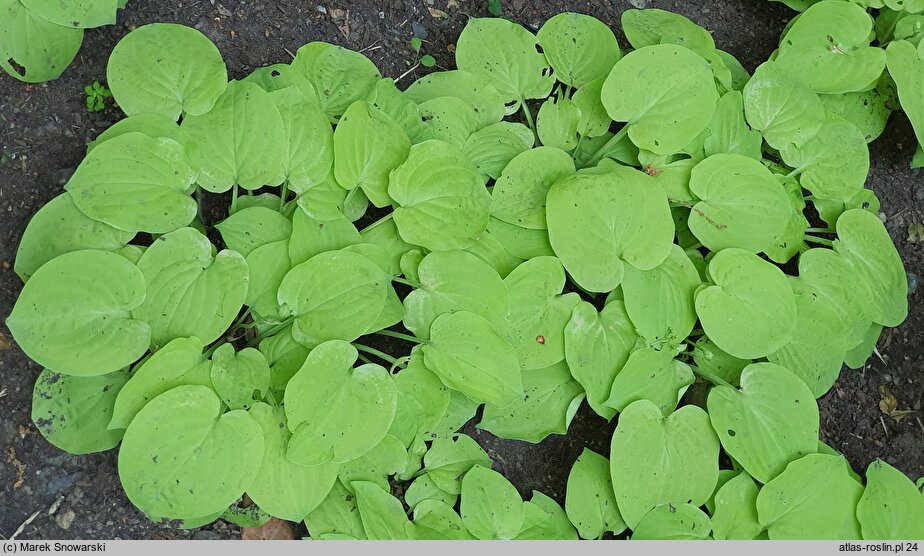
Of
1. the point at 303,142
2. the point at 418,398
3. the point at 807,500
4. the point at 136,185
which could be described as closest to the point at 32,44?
the point at 136,185

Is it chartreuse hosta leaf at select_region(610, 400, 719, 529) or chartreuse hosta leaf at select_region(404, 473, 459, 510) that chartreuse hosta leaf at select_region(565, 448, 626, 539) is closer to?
chartreuse hosta leaf at select_region(610, 400, 719, 529)

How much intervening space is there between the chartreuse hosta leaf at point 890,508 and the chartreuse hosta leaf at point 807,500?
7 cm

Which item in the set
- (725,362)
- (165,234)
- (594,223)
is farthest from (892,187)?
(165,234)

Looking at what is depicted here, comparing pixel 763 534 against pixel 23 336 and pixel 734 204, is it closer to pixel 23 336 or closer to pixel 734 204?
pixel 734 204

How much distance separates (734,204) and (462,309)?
707 millimetres

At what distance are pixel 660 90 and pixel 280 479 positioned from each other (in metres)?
1.21

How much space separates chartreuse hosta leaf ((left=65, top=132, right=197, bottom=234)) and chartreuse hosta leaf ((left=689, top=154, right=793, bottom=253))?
3.80 feet

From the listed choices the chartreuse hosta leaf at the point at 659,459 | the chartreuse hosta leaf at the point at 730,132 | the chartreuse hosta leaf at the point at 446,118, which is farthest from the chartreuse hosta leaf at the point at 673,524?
the chartreuse hosta leaf at the point at 446,118

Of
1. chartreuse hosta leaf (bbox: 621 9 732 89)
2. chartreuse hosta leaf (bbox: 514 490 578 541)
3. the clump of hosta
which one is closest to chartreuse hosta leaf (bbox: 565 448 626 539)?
chartreuse hosta leaf (bbox: 514 490 578 541)

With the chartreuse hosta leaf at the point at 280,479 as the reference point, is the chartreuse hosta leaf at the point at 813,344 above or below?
above

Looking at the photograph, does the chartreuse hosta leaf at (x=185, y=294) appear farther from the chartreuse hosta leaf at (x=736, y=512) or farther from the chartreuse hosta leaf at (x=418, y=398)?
the chartreuse hosta leaf at (x=736, y=512)

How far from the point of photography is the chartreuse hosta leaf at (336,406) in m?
1.42

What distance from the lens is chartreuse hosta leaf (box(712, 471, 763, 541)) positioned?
1614mm

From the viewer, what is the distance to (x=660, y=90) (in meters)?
1.66
